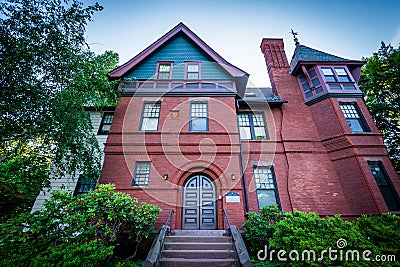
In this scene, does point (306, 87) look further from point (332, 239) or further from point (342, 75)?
point (332, 239)

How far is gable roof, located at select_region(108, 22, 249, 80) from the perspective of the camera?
1128cm

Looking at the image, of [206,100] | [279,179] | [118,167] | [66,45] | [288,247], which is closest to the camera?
[288,247]

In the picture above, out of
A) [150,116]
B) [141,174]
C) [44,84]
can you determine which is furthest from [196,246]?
[44,84]

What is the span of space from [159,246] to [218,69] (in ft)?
34.2

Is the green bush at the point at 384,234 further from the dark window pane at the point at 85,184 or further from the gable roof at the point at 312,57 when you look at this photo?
the dark window pane at the point at 85,184

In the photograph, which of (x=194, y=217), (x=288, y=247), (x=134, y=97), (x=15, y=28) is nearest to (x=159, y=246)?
(x=194, y=217)

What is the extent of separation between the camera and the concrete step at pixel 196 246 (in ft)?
20.0

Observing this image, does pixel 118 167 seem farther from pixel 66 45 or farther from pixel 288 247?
pixel 288 247

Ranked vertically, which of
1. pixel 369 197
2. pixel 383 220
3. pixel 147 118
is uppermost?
pixel 147 118

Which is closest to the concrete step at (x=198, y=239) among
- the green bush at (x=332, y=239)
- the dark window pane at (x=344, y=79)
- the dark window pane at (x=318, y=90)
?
the green bush at (x=332, y=239)

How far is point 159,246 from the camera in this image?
18.1 feet

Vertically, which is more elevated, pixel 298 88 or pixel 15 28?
pixel 298 88

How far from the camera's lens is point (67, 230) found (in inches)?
196

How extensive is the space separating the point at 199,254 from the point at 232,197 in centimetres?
303
